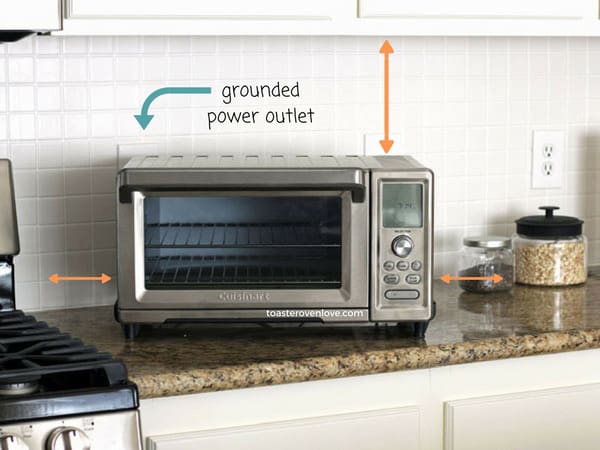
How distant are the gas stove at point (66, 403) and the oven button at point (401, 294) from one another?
553 millimetres

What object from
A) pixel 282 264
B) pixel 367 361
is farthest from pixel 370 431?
pixel 282 264

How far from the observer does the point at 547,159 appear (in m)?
2.62

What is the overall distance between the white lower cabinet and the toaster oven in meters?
0.14

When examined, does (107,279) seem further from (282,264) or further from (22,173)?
(282,264)

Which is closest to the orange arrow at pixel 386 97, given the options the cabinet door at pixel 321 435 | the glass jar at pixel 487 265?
the glass jar at pixel 487 265

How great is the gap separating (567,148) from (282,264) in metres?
0.96

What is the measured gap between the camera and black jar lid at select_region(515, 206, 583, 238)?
237 cm

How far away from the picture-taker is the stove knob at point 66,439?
1511mm

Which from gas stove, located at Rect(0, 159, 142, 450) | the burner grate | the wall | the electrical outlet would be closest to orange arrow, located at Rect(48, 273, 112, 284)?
the wall
